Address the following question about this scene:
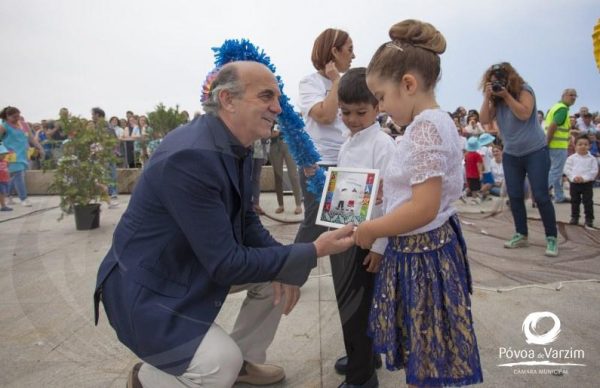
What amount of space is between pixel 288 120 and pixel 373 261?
1.00 m

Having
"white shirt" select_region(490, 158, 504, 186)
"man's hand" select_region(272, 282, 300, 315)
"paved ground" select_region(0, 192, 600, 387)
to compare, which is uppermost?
"white shirt" select_region(490, 158, 504, 186)

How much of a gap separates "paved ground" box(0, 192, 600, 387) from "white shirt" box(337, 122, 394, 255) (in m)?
0.99

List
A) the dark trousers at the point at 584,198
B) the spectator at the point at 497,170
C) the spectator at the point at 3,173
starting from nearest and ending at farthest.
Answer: the dark trousers at the point at 584,198 < the spectator at the point at 3,173 < the spectator at the point at 497,170

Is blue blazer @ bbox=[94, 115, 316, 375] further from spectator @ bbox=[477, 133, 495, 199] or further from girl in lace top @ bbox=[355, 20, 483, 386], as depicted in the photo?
spectator @ bbox=[477, 133, 495, 199]

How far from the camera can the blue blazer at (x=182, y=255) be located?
1515 mm

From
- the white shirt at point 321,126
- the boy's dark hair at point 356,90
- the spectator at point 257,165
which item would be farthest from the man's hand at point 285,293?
the spectator at point 257,165

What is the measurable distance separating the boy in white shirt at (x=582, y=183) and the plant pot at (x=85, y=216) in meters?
6.03

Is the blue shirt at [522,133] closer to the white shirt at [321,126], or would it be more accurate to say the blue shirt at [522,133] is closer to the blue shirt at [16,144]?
the white shirt at [321,126]

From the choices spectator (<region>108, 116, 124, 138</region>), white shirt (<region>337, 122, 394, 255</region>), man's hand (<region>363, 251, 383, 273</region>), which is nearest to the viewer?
man's hand (<region>363, 251, 383, 273</region>)

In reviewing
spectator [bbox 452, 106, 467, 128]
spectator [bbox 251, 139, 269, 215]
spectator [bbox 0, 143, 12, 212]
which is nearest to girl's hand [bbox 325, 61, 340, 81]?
spectator [bbox 251, 139, 269, 215]

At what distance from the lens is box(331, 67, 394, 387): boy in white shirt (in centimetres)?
195

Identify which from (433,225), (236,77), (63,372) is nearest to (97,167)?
(63,372)

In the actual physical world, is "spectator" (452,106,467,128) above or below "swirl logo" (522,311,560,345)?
above

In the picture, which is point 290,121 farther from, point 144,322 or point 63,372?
point 63,372
